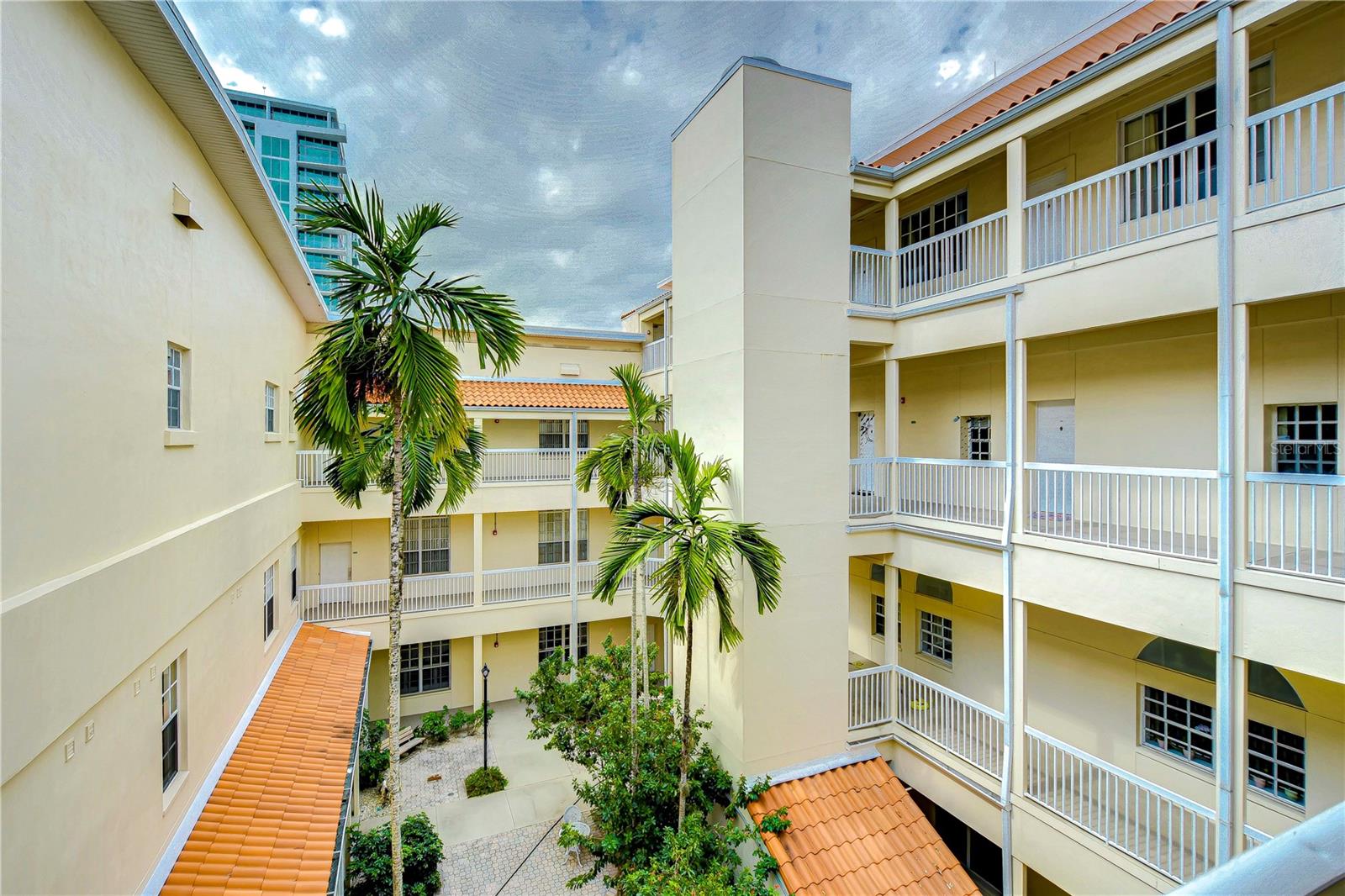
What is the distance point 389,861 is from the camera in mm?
8758

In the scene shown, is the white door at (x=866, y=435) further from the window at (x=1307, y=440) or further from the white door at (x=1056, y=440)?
the window at (x=1307, y=440)

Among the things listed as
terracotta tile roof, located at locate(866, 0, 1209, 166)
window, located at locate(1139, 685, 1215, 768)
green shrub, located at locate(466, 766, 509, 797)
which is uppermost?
terracotta tile roof, located at locate(866, 0, 1209, 166)

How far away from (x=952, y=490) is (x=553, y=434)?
11507mm

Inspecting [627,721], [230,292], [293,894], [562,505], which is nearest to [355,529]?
[562,505]

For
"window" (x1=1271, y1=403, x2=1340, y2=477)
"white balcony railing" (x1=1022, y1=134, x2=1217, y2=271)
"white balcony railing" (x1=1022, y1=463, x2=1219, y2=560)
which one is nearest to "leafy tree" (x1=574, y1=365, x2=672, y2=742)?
"white balcony railing" (x1=1022, y1=463, x2=1219, y2=560)

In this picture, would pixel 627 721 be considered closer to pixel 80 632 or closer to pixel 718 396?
pixel 718 396

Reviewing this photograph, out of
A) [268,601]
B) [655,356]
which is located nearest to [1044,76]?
[655,356]

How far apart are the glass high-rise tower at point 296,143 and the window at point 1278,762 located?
59840 millimetres

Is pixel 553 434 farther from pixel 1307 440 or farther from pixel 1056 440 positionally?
pixel 1307 440

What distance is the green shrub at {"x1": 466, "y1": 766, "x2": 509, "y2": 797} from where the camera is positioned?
11.8 meters

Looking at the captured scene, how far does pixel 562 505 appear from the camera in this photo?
1614 cm

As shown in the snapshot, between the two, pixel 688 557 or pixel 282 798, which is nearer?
pixel 282 798

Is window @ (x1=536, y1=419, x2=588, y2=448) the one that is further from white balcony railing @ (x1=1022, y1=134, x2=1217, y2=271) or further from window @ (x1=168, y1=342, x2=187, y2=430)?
white balcony railing @ (x1=1022, y1=134, x2=1217, y2=271)

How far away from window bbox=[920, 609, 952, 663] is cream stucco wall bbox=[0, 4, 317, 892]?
11.8m
